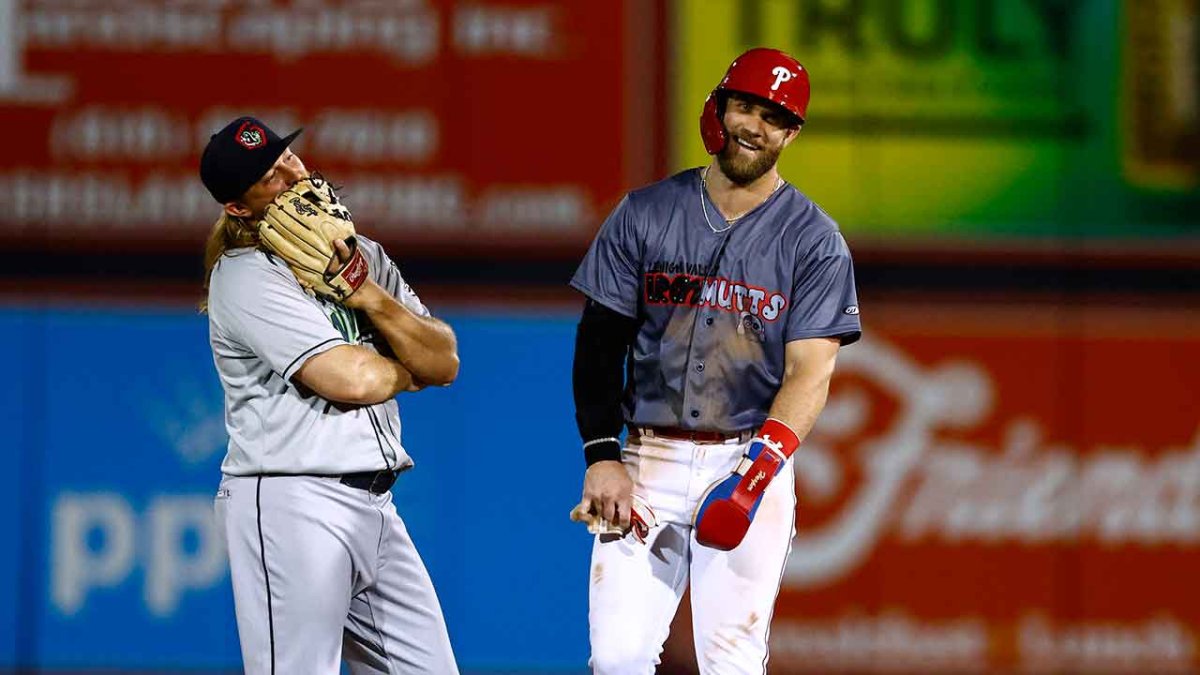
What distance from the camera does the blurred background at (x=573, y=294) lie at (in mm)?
5617

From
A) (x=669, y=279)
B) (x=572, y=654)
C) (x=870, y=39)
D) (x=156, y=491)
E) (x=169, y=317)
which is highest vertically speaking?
(x=870, y=39)

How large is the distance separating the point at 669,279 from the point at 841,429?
234cm

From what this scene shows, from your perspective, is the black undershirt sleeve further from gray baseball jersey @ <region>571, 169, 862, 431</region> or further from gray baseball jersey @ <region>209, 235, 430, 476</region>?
gray baseball jersey @ <region>209, 235, 430, 476</region>

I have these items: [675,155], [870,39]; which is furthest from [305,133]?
[870,39]

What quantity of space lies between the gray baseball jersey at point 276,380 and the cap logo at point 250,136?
226 millimetres

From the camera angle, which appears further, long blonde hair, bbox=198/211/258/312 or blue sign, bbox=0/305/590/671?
blue sign, bbox=0/305/590/671

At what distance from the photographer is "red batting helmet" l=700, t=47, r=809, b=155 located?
3.44 metres

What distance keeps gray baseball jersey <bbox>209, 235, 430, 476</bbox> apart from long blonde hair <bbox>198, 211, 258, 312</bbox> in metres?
0.05

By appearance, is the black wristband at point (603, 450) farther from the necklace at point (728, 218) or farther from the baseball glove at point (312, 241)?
the baseball glove at point (312, 241)

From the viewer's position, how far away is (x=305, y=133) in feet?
18.6

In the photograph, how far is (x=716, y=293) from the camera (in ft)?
11.7

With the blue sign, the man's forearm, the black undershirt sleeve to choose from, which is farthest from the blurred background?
the man's forearm

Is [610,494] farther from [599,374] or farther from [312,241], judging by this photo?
[312,241]

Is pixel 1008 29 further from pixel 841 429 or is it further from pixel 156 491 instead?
pixel 156 491
